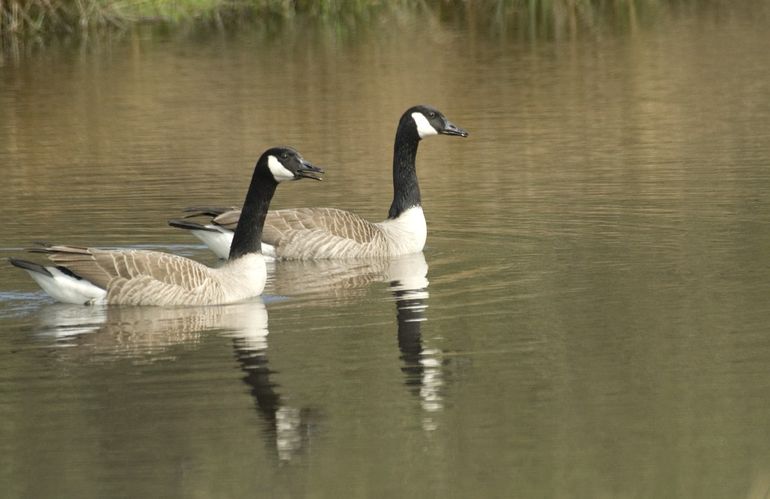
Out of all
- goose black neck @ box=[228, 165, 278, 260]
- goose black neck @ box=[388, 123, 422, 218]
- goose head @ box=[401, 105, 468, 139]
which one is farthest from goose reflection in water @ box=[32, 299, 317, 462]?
goose head @ box=[401, 105, 468, 139]

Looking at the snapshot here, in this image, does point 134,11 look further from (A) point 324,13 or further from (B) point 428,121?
(B) point 428,121

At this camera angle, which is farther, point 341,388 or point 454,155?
point 454,155

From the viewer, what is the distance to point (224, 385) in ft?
37.5

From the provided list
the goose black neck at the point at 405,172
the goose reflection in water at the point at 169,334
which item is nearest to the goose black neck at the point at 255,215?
the goose reflection in water at the point at 169,334

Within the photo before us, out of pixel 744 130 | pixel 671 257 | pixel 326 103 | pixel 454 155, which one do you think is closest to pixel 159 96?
pixel 326 103

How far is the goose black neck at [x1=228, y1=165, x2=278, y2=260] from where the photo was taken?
15.1 m

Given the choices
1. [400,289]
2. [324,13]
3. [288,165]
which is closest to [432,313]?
[400,289]

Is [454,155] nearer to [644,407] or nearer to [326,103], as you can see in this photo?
[326,103]

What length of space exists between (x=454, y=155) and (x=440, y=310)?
34.9 feet

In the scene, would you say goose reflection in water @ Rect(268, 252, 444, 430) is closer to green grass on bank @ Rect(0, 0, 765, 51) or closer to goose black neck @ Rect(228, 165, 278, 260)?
goose black neck @ Rect(228, 165, 278, 260)

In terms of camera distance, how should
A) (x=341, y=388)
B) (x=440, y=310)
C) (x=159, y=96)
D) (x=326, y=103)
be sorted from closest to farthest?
1. (x=341, y=388)
2. (x=440, y=310)
3. (x=326, y=103)
4. (x=159, y=96)

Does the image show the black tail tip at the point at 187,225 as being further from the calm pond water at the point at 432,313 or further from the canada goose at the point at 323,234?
the calm pond water at the point at 432,313

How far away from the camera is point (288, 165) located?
48.9 feet

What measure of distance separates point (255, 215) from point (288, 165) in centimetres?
64
